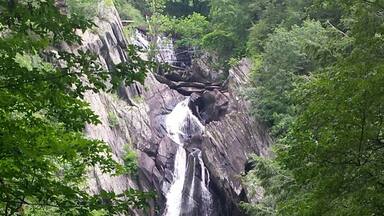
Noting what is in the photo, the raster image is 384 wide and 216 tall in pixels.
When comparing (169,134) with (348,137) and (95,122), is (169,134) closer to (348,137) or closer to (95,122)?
(348,137)

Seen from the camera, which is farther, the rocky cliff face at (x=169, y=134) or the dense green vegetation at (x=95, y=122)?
the rocky cliff face at (x=169, y=134)

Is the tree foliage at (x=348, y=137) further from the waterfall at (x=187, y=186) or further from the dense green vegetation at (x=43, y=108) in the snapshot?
the waterfall at (x=187, y=186)

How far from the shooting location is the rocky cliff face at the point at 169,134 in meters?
20.5

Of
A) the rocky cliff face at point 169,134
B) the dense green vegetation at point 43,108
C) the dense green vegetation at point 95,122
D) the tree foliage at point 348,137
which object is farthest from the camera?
the rocky cliff face at point 169,134

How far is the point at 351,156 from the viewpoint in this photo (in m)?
6.07

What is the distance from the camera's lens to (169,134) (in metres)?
24.4

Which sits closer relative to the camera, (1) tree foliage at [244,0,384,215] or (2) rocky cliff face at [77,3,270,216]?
(1) tree foliage at [244,0,384,215]

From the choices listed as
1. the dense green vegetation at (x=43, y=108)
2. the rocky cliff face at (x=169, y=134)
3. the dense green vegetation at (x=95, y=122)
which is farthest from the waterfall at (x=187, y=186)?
the dense green vegetation at (x=43, y=108)

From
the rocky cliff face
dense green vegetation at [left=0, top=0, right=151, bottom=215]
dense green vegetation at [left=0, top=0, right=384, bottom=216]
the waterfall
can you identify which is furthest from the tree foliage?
the waterfall

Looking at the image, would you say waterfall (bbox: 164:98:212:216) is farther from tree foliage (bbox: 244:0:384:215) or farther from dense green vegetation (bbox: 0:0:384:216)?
tree foliage (bbox: 244:0:384:215)

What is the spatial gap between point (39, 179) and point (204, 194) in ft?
57.6

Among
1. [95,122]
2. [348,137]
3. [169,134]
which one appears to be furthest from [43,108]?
[169,134]

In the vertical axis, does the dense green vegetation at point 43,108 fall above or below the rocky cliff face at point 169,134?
below

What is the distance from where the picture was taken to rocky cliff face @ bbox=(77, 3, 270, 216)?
2048cm
